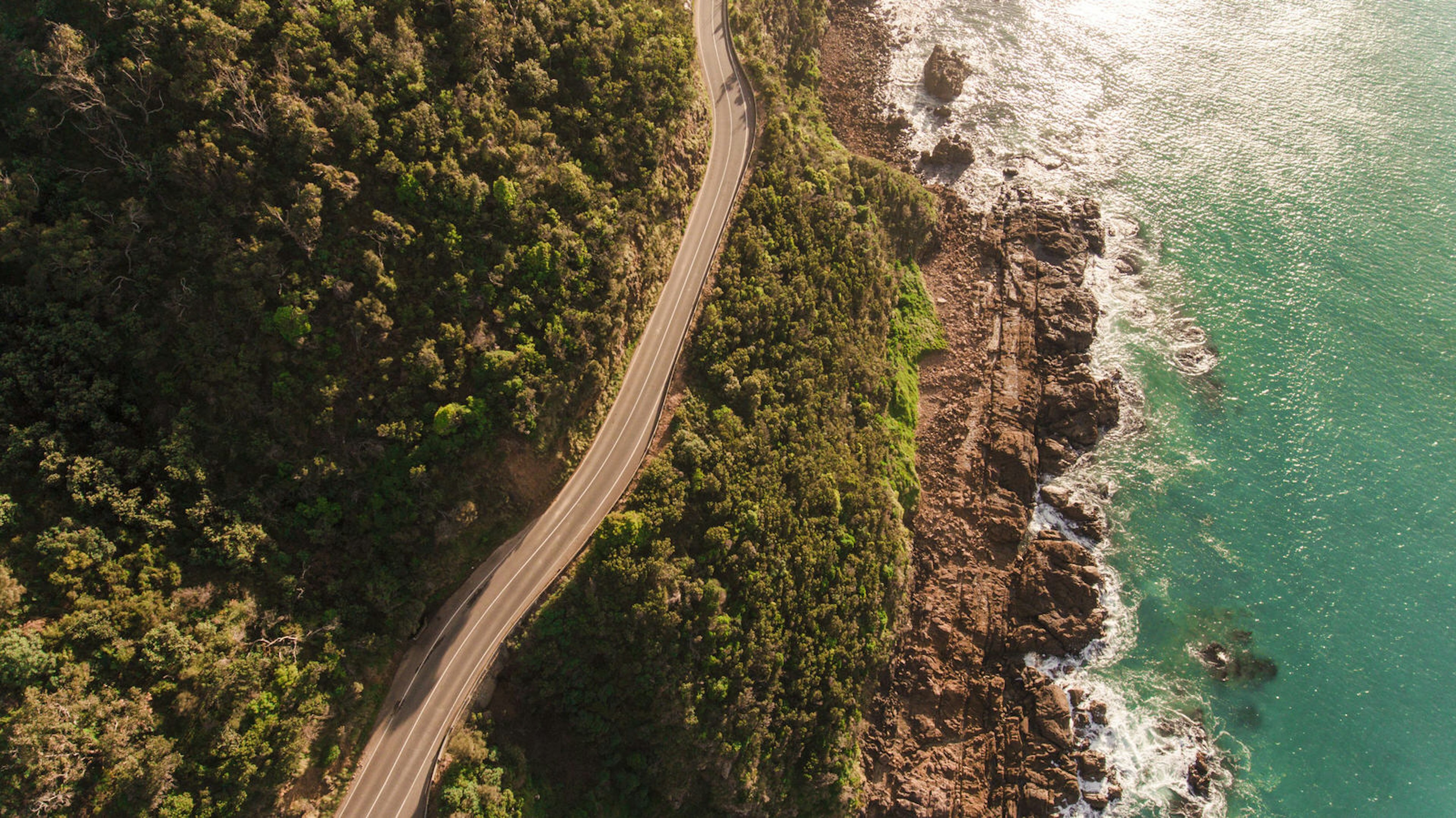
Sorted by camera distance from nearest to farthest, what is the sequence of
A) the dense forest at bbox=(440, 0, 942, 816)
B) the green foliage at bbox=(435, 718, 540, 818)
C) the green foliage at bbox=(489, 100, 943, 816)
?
the green foliage at bbox=(435, 718, 540, 818), the dense forest at bbox=(440, 0, 942, 816), the green foliage at bbox=(489, 100, 943, 816)

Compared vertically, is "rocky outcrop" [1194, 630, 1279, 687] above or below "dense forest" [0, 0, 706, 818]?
below

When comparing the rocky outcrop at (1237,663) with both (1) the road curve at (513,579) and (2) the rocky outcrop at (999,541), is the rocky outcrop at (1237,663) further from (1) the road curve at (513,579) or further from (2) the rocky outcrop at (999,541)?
(1) the road curve at (513,579)

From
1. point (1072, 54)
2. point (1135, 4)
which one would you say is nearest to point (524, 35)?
point (1072, 54)

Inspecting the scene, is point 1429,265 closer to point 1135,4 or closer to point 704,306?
point 1135,4

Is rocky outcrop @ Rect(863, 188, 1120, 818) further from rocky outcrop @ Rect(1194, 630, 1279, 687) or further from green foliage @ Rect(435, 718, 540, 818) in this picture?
green foliage @ Rect(435, 718, 540, 818)

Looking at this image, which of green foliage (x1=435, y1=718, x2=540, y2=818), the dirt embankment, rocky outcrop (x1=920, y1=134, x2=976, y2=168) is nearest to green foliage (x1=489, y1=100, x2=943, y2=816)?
green foliage (x1=435, y1=718, x2=540, y2=818)

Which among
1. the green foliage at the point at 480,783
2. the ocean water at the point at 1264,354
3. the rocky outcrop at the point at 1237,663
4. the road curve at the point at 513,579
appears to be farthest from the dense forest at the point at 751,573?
the rocky outcrop at the point at 1237,663

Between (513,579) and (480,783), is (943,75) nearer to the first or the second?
(513,579)
